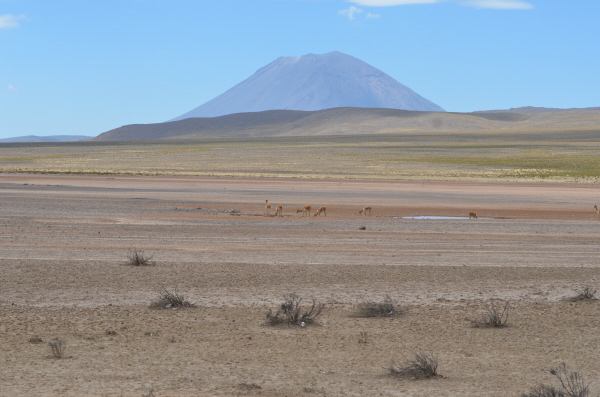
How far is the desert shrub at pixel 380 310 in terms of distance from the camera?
33.0ft

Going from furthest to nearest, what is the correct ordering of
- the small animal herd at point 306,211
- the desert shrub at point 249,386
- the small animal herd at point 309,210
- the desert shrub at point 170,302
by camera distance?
the small animal herd at point 306,211
the small animal herd at point 309,210
the desert shrub at point 170,302
the desert shrub at point 249,386

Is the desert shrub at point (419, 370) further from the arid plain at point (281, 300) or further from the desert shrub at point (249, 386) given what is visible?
the desert shrub at point (249, 386)

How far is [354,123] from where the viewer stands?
6781 inches

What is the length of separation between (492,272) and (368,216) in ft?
41.6

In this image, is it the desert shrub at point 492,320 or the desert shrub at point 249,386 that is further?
the desert shrub at point 492,320

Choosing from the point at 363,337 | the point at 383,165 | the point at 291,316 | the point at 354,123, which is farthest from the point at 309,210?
the point at 354,123

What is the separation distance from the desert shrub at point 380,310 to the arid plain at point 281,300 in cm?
15

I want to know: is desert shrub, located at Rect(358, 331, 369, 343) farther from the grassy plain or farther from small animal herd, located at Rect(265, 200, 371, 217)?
the grassy plain

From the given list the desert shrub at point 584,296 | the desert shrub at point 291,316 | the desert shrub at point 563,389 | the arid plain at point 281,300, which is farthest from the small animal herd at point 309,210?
the desert shrub at point 563,389

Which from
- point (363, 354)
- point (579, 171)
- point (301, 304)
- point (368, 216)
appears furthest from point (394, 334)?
point (579, 171)

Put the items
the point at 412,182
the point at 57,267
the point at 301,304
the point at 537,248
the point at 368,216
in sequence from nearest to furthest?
the point at 301,304
the point at 57,267
the point at 537,248
the point at 368,216
the point at 412,182

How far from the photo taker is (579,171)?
5588cm

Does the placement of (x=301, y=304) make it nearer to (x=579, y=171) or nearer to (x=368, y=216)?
(x=368, y=216)

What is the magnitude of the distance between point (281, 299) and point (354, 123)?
16265 cm
